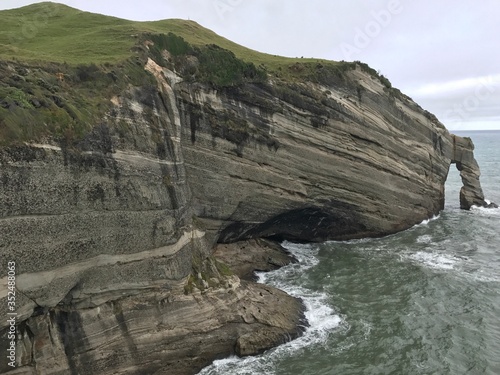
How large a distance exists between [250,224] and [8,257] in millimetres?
18437

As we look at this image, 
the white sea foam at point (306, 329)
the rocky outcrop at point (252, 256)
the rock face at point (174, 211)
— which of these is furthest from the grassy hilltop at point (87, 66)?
the white sea foam at point (306, 329)

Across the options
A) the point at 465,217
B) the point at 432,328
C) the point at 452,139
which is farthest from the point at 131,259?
the point at 452,139

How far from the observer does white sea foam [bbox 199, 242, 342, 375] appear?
18531 millimetres

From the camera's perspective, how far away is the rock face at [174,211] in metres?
14.5

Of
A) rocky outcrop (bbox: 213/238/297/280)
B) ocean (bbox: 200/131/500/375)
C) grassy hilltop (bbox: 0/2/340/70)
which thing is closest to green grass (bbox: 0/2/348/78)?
grassy hilltop (bbox: 0/2/340/70)

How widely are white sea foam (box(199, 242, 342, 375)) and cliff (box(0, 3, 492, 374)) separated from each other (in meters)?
0.59

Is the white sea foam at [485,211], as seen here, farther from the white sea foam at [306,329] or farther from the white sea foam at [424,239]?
the white sea foam at [306,329]

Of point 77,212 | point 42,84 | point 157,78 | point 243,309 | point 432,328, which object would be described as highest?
point 157,78

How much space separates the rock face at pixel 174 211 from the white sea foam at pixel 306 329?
1.71 ft

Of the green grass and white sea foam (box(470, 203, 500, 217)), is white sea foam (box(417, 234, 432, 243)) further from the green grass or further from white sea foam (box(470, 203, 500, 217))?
the green grass

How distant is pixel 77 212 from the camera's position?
15.5 metres

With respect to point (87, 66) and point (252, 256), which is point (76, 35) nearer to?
point (87, 66)

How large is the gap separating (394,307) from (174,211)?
14.4m

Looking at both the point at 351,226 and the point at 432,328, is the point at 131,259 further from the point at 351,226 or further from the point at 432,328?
the point at 351,226
